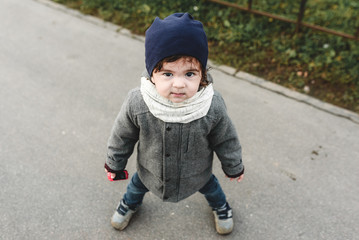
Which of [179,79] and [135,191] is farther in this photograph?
[135,191]

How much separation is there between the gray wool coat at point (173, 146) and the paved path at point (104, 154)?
25.0 inches

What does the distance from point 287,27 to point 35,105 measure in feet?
10.2

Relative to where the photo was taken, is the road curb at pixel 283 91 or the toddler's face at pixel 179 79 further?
the road curb at pixel 283 91

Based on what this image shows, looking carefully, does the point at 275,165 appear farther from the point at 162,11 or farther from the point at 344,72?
the point at 162,11

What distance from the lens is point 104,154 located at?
2.80 metres

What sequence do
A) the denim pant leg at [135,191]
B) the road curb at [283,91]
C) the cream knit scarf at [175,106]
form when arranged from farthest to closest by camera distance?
the road curb at [283,91] → the denim pant leg at [135,191] → the cream knit scarf at [175,106]

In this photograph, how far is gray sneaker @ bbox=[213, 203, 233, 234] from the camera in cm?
223

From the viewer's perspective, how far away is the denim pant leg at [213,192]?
2.07 m

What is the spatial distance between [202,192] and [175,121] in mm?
793

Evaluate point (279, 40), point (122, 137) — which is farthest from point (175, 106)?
point (279, 40)

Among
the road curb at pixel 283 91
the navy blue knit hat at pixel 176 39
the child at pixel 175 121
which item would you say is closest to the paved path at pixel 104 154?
the road curb at pixel 283 91

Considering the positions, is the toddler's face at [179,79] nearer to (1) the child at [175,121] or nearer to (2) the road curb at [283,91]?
(1) the child at [175,121]

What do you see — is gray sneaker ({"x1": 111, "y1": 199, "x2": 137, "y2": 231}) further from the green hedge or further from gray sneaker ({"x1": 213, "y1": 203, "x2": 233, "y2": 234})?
the green hedge

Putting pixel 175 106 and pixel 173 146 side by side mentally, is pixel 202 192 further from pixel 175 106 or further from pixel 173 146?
pixel 175 106
